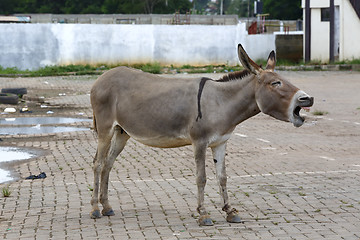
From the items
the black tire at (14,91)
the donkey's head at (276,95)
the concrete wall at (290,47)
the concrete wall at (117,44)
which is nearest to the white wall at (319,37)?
the concrete wall at (290,47)

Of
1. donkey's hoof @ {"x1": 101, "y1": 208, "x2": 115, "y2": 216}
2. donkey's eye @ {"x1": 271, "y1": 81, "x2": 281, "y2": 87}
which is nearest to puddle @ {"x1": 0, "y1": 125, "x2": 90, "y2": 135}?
donkey's hoof @ {"x1": 101, "y1": 208, "x2": 115, "y2": 216}

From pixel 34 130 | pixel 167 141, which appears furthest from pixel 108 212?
pixel 34 130

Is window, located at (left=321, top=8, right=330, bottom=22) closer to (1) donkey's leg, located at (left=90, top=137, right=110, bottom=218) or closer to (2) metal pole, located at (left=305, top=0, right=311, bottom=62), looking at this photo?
(2) metal pole, located at (left=305, top=0, right=311, bottom=62)

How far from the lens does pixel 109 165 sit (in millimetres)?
7938

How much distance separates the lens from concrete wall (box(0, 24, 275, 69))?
33.4 m

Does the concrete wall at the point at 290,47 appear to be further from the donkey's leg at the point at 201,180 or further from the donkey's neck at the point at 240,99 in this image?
the donkey's leg at the point at 201,180

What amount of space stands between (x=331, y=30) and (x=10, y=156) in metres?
24.9

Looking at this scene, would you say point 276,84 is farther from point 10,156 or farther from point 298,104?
point 10,156

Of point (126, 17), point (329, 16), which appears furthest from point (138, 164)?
point (126, 17)

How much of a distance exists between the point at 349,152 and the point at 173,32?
76.6 ft

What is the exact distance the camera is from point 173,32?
1369 inches

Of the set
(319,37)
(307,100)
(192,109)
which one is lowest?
(192,109)

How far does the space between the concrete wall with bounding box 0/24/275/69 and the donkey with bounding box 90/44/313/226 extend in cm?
2665

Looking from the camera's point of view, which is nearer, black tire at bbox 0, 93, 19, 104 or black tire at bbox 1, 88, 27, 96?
black tire at bbox 0, 93, 19, 104
